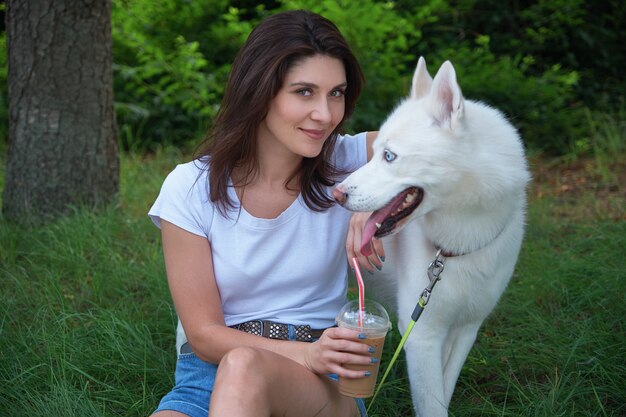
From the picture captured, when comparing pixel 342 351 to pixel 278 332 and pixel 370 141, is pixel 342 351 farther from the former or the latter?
pixel 370 141

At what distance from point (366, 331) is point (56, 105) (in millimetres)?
2919

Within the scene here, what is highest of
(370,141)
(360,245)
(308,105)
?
(308,105)

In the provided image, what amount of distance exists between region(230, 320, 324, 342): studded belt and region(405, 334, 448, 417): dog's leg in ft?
1.21

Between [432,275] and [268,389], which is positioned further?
[432,275]

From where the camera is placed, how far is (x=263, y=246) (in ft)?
7.65

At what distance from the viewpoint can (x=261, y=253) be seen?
232cm

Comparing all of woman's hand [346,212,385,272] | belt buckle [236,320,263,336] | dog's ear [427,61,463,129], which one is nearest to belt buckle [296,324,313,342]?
belt buckle [236,320,263,336]

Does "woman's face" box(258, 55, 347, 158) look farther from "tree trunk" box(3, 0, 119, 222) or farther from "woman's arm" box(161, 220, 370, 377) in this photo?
"tree trunk" box(3, 0, 119, 222)

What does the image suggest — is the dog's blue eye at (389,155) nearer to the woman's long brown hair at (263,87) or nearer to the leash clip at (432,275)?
the woman's long brown hair at (263,87)

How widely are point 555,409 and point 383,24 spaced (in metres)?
4.01

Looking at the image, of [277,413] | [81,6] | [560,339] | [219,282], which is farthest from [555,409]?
[81,6]

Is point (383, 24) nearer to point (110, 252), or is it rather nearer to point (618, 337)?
point (110, 252)

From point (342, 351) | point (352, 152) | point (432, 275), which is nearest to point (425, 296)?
point (432, 275)

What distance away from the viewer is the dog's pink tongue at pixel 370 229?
2.20m
